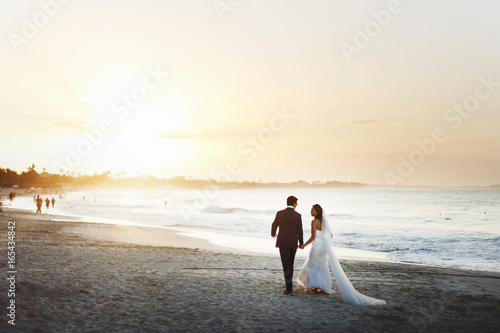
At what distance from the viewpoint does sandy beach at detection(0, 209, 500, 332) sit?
7.05 m

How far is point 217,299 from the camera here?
8844mm

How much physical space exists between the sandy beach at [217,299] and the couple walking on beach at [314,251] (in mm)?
328

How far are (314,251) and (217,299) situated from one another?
8.38ft

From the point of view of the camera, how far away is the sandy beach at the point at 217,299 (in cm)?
705

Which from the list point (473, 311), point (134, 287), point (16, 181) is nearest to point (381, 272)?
point (473, 311)

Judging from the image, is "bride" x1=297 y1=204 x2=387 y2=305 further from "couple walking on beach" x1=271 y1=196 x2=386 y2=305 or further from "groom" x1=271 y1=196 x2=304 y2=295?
"groom" x1=271 y1=196 x2=304 y2=295

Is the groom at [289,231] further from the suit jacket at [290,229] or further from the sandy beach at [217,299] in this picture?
the sandy beach at [217,299]

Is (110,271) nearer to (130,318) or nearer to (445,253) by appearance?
(130,318)

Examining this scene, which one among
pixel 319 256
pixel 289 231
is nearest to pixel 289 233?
pixel 289 231

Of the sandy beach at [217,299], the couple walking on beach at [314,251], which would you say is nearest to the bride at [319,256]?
the couple walking on beach at [314,251]

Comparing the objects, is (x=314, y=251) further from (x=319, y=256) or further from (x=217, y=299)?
(x=217, y=299)

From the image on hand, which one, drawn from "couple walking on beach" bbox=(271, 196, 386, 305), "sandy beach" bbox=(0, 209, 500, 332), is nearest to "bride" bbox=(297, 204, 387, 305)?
"couple walking on beach" bbox=(271, 196, 386, 305)

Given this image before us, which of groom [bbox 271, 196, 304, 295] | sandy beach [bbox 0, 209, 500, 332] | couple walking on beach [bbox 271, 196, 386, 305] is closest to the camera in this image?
sandy beach [bbox 0, 209, 500, 332]

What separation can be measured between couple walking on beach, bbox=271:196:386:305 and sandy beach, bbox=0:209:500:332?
1.08ft
